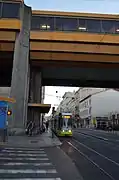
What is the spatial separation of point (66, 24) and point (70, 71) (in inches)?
365

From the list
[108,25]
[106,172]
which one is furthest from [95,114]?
[106,172]

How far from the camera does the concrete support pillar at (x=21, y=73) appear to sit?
3069cm

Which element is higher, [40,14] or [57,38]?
[40,14]

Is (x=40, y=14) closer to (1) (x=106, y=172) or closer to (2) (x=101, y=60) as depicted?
(2) (x=101, y=60)

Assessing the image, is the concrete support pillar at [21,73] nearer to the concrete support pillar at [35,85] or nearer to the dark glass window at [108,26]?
the concrete support pillar at [35,85]

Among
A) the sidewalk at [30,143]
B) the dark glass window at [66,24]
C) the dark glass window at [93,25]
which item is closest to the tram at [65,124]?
the sidewalk at [30,143]

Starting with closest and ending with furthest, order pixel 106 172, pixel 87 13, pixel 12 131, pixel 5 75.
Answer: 1. pixel 106 172
2. pixel 12 131
3. pixel 87 13
4. pixel 5 75

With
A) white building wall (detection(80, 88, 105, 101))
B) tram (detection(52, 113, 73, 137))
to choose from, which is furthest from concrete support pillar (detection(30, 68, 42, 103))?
white building wall (detection(80, 88, 105, 101))

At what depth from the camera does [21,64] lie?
3256 cm

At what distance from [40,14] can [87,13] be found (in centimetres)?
642

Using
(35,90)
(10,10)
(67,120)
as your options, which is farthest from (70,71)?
(10,10)

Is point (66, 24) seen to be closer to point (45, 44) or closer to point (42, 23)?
point (42, 23)

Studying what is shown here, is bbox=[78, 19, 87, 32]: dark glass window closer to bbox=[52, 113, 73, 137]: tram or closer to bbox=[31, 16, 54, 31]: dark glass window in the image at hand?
bbox=[31, 16, 54, 31]: dark glass window

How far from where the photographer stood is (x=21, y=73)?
106 feet
